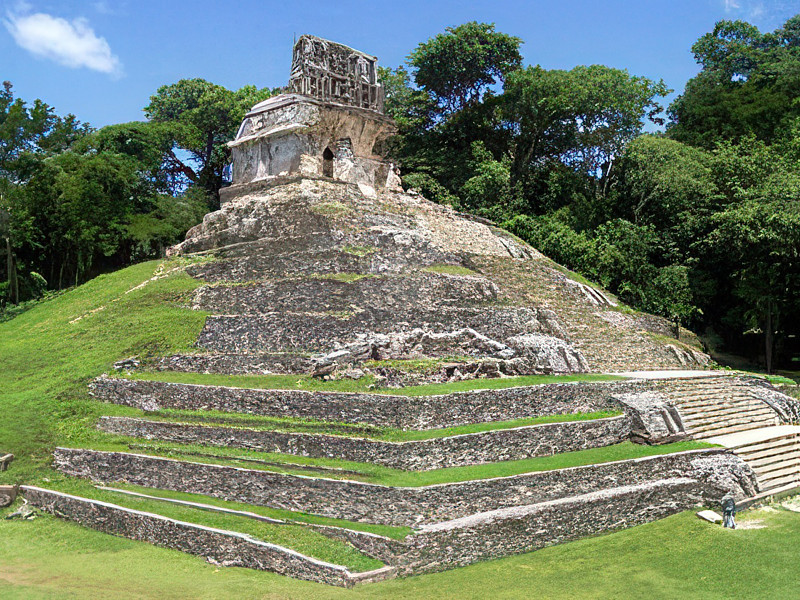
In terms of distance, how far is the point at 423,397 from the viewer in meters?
10.1

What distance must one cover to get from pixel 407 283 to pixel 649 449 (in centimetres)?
608

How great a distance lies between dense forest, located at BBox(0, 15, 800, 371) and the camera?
22672 mm

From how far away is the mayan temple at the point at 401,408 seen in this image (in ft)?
29.1

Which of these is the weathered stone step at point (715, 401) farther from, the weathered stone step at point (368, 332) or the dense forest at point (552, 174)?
the dense forest at point (552, 174)

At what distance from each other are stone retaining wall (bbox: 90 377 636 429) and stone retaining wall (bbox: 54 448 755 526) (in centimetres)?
135

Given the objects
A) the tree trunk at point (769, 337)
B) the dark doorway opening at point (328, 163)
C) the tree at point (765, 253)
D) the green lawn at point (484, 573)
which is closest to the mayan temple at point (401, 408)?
the green lawn at point (484, 573)

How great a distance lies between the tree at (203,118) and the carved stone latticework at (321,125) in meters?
9.94

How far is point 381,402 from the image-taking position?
33.3 ft

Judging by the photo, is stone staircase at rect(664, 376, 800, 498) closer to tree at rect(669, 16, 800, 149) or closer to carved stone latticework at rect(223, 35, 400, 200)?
carved stone latticework at rect(223, 35, 400, 200)

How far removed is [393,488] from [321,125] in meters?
14.6

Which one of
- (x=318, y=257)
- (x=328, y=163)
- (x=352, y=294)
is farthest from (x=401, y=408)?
(x=328, y=163)

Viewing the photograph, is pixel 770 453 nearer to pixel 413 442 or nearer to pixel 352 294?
pixel 413 442

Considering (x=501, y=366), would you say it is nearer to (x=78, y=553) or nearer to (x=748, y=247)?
(x=78, y=553)

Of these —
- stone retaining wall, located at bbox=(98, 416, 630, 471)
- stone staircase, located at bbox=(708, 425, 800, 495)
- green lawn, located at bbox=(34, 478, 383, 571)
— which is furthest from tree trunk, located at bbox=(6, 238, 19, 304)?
stone staircase, located at bbox=(708, 425, 800, 495)
